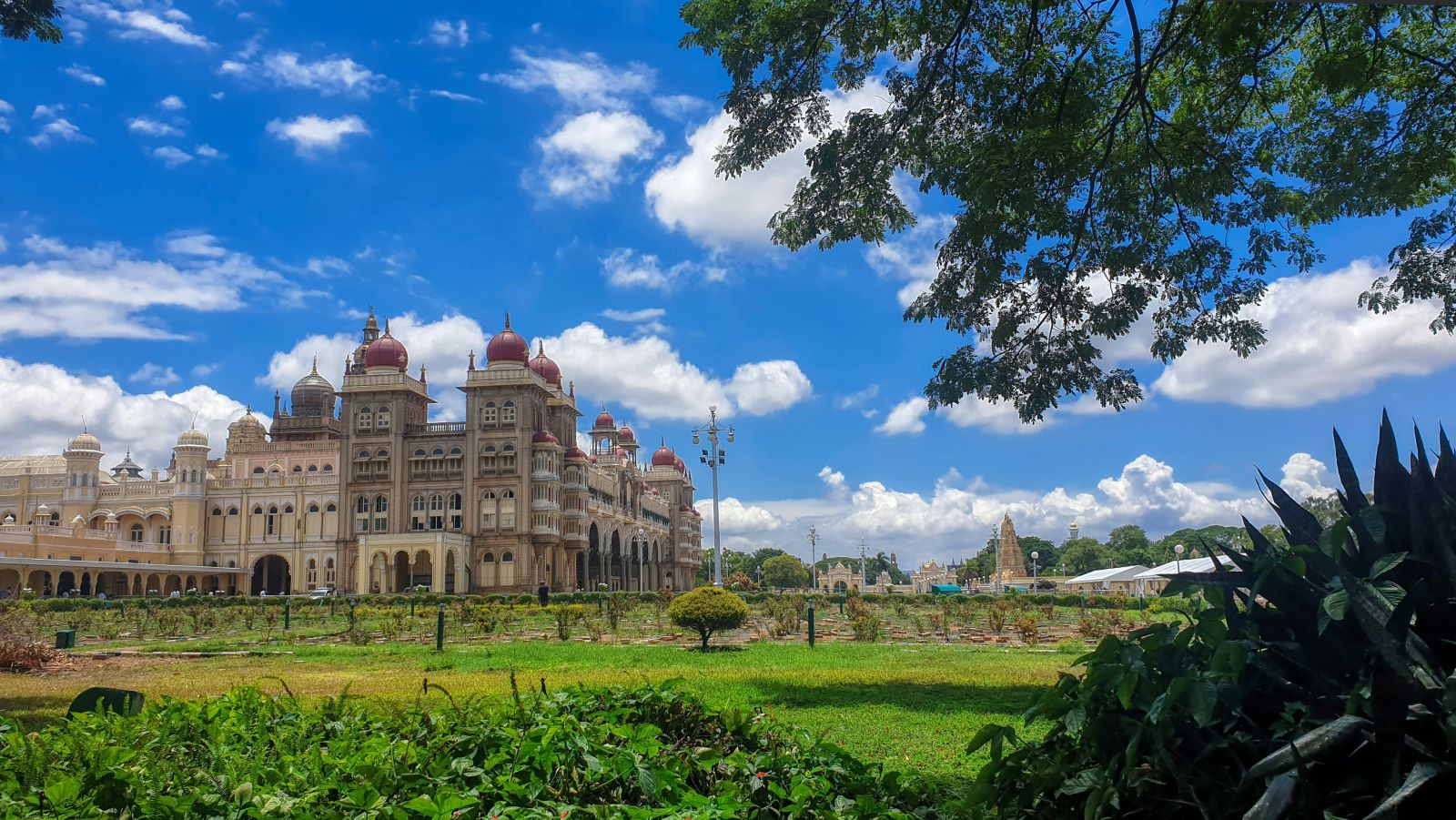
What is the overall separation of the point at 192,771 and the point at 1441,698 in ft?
9.95

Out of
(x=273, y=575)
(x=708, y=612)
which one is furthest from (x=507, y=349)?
(x=708, y=612)

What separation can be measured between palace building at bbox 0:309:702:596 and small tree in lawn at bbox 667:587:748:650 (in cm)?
3262

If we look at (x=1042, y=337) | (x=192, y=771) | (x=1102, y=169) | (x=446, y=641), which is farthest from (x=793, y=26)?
(x=446, y=641)

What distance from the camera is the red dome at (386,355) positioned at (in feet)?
178

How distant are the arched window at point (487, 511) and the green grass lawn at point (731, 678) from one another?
32.7 meters

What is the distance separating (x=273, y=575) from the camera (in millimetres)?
58469

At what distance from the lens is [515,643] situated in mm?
19047

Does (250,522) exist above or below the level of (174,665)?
above

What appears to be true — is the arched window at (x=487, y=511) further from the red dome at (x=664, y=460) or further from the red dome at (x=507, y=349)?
the red dome at (x=664, y=460)

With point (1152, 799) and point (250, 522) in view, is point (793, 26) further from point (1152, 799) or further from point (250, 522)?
point (250, 522)

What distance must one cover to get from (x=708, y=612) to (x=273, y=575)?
49.5 metres

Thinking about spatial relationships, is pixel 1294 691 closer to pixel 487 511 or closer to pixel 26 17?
pixel 26 17

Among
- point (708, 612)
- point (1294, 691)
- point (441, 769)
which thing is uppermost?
point (1294, 691)

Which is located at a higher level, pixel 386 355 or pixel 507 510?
pixel 386 355
